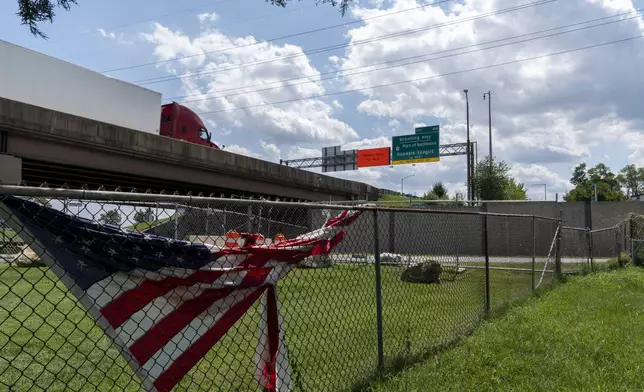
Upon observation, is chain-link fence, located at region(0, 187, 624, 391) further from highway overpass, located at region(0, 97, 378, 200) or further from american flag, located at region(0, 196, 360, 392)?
highway overpass, located at region(0, 97, 378, 200)

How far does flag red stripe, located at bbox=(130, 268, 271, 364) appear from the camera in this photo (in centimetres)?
261

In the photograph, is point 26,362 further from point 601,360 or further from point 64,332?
point 601,360

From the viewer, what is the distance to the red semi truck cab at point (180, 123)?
89.0ft

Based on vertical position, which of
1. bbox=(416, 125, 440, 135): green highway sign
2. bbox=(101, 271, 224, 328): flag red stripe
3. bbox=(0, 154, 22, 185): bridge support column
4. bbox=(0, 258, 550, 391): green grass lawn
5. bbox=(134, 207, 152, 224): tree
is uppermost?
bbox=(416, 125, 440, 135): green highway sign

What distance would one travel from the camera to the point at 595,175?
98625 mm

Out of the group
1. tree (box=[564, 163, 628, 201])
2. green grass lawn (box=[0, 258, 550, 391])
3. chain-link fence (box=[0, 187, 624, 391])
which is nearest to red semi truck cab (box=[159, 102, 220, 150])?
green grass lawn (box=[0, 258, 550, 391])

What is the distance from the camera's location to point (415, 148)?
123 feet

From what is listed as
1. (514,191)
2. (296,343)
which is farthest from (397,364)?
(514,191)

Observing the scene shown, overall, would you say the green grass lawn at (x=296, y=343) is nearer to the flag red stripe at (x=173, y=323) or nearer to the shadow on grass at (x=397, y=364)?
the shadow on grass at (x=397, y=364)

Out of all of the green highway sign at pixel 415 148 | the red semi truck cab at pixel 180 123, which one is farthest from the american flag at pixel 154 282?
the green highway sign at pixel 415 148

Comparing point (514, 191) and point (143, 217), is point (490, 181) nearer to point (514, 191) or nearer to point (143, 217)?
point (514, 191)

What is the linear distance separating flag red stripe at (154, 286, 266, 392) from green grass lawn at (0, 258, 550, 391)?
56 centimetres

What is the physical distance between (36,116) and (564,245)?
695 inches

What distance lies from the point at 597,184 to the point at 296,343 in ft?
259
